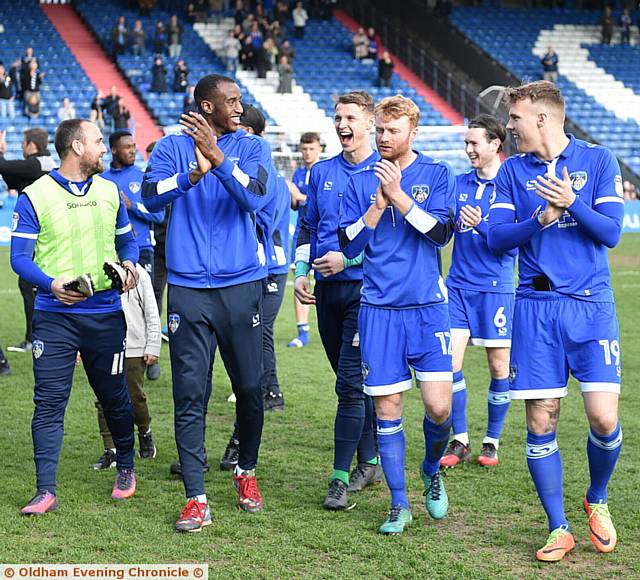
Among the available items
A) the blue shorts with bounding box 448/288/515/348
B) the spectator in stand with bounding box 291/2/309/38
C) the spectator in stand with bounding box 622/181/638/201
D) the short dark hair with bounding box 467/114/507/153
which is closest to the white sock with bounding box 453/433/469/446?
the blue shorts with bounding box 448/288/515/348

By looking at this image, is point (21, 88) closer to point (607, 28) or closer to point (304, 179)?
point (304, 179)

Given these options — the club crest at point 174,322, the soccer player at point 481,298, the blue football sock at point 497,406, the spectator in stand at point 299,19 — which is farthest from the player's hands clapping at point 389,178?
the spectator in stand at point 299,19

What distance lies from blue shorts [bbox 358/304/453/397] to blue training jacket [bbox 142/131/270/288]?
2.57 feet

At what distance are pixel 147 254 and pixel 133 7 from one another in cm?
2389

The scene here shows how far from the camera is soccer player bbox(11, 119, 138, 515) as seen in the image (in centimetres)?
538

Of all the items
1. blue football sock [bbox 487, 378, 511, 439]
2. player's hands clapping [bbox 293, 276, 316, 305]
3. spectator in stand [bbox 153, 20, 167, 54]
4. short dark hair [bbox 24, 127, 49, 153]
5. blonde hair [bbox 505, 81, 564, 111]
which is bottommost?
spectator in stand [bbox 153, 20, 167, 54]

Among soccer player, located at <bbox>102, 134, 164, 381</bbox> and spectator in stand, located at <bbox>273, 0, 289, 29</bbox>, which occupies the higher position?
soccer player, located at <bbox>102, 134, 164, 381</bbox>

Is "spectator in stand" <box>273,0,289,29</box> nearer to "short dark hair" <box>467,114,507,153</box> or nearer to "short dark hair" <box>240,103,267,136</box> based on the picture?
"short dark hair" <box>240,103,267,136</box>

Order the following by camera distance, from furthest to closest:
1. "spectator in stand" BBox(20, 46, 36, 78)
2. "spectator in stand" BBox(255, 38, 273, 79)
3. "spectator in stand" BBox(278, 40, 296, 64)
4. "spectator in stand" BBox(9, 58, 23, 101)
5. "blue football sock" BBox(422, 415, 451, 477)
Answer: "spectator in stand" BBox(278, 40, 296, 64), "spectator in stand" BBox(255, 38, 273, 79), "spectator in stand" BBox(9, 58, 23, 101), "spectator in stand" BBox(20, 46, 36, 78), "blue football sock" BBox(422, 415, 451, 477)

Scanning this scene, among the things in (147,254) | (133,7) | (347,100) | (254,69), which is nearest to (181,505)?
(347,100)

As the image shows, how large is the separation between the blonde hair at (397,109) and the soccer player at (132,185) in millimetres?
3253

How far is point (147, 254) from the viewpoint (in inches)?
344

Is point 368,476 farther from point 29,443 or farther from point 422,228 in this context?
point 29,443

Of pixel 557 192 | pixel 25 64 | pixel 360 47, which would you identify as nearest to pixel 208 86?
pixel 557 192
